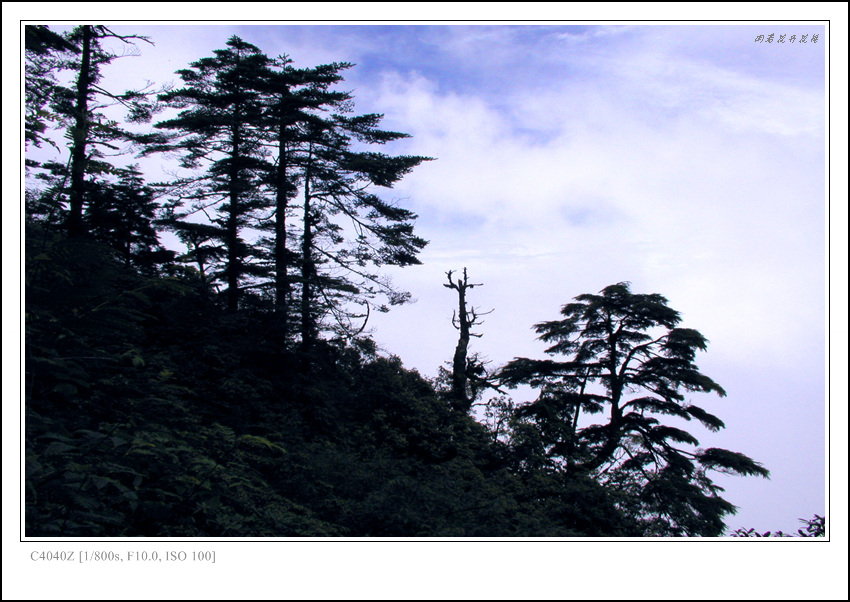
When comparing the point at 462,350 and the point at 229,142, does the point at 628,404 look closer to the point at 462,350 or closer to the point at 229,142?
the point at 462,350

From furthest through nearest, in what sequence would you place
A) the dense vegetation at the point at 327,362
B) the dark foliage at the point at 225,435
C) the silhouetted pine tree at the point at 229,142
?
the silhouetted pine tree at the point at 229,142, the dense vegetation at the point at 327,362, the dark foliage at the point at 225,435

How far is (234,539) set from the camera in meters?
4.63

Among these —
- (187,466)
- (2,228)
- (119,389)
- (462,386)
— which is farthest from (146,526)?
(462,386)

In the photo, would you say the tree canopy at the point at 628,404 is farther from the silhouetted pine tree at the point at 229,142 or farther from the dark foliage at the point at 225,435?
the silhouetted pine tree at the point at 229,142

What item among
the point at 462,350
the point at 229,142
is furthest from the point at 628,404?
the point at 229,142

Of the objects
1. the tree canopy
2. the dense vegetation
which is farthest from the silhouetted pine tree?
the tree canopy

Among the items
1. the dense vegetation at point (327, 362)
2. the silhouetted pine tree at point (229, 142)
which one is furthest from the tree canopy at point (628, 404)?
the silhouetted pine tree at point (229, 142)

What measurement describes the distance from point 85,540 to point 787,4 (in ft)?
28.2

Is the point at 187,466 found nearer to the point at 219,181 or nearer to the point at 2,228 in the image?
the point at 2,228

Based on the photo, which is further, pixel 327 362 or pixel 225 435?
pixel 327 362

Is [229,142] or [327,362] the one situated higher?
[229,142]

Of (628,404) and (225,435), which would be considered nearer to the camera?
(225,435)

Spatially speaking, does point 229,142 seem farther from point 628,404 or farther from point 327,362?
point 628,404

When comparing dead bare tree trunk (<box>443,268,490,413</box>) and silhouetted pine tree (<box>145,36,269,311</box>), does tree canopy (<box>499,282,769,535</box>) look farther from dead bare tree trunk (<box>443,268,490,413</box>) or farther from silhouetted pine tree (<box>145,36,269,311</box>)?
silhouetted pine tree (<box>145,36,269,311</box>)
